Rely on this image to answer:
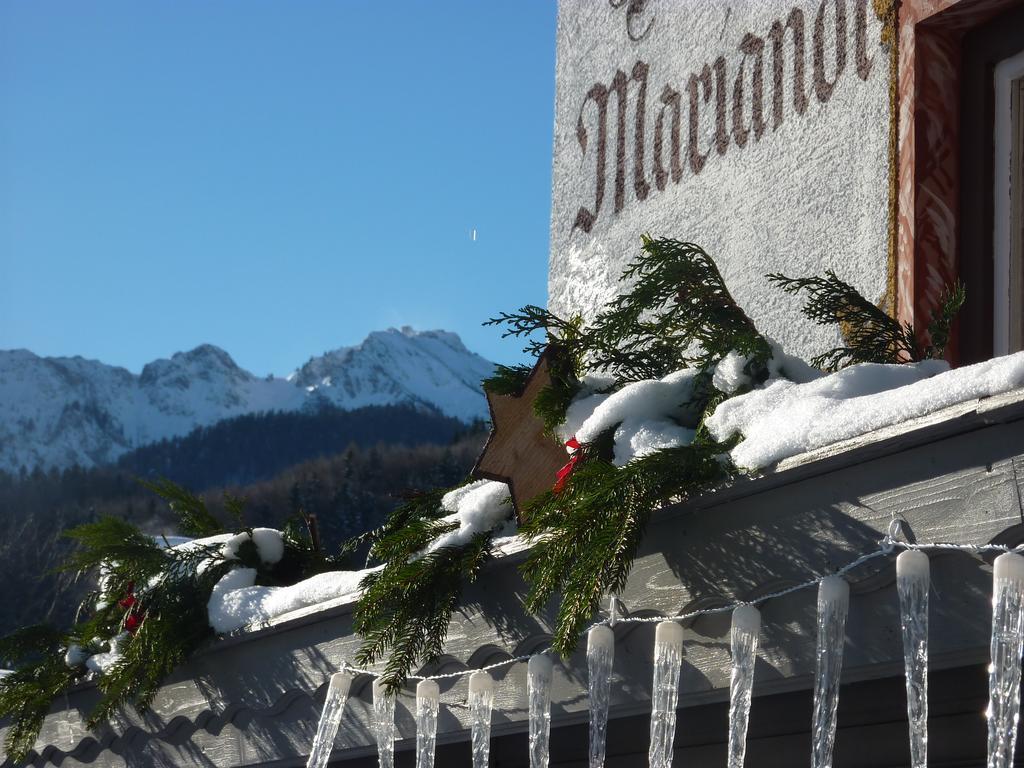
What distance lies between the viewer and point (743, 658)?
224 centimetres

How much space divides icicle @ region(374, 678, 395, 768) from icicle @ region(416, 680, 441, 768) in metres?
0.10

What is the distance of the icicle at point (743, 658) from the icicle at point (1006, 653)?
0.47m

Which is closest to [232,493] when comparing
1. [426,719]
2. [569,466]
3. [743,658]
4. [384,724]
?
[384,724]

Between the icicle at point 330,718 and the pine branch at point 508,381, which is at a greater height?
the pine branch at point 508,381

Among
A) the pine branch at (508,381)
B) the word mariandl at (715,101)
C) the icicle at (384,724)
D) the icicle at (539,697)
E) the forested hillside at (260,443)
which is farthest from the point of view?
the forested hillside at (260,443)

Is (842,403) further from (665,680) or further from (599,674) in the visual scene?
(599,674)

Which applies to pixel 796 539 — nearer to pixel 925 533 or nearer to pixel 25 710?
pixel 925 533

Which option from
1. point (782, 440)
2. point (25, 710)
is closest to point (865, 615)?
point (782, 440)

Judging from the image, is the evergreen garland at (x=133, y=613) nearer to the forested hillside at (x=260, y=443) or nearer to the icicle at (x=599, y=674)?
the icicle at (x=599, y=674)

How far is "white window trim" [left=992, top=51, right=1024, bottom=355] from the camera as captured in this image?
335cm

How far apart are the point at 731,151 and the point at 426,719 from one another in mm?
2378

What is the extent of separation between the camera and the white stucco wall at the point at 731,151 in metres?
3.96

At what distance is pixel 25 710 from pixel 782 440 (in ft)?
9.68

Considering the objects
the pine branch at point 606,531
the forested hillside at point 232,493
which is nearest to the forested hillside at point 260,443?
the forested hillside at point 232,493
